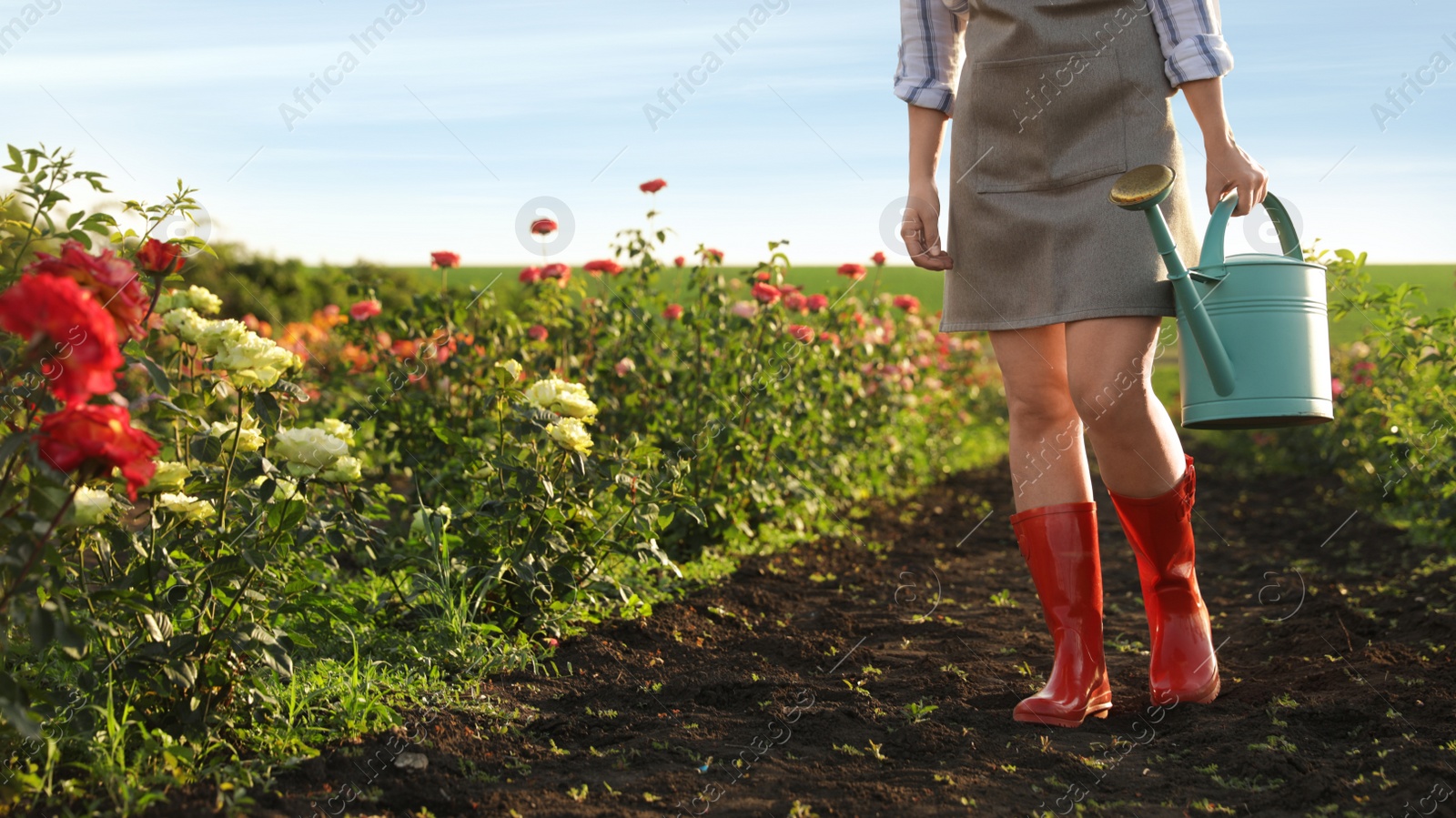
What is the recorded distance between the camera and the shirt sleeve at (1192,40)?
78.1 inches

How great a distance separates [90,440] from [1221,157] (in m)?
1.88

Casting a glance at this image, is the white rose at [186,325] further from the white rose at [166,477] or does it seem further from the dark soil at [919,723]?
the dark soil at [919,723]

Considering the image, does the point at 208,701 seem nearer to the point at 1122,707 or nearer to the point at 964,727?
the point at 964,727

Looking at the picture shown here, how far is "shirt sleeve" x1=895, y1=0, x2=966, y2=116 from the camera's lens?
7.59 ft

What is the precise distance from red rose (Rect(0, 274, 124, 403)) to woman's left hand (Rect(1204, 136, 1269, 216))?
1812 mm

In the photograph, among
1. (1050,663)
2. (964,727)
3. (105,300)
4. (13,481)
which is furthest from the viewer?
(1050,663)

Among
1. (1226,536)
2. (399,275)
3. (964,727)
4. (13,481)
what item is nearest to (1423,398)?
(1226,536)

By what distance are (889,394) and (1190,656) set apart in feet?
9.88

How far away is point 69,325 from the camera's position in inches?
48.2

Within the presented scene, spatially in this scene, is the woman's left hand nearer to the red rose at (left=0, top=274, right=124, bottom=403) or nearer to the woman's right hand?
the woman's right hand

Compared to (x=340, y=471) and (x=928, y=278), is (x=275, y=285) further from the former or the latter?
(x=928, y=278)

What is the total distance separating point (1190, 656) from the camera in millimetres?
2201

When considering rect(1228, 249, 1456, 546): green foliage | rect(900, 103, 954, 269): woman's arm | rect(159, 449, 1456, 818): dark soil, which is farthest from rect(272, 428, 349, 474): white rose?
rect(1228, 249, 1456, 546): green foliage

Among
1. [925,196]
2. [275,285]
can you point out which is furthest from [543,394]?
[275,285]
